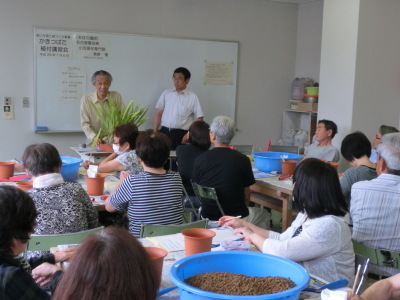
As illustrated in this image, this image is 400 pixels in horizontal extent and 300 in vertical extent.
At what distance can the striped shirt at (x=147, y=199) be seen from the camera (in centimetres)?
281

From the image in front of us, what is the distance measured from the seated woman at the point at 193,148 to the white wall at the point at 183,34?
8.71ft

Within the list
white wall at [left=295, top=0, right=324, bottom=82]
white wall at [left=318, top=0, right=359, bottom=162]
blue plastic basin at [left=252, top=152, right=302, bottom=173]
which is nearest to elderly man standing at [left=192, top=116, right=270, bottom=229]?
blue plastic basin at [left=252, top=152, right=302, bottom=173]

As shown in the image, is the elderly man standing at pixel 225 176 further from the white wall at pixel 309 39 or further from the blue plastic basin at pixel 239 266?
the white wall at pixel 309 39

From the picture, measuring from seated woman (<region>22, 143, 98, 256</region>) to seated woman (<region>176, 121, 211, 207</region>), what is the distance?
1.49 metres

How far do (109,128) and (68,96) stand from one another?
4.92ft

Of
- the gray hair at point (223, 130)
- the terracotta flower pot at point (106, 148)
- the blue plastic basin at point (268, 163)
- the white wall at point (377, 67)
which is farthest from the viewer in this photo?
the white wall at point (377, 67)

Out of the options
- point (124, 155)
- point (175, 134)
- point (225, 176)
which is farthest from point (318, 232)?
point (175, 134)

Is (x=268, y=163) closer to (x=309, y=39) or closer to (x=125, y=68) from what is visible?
(x=125, y=68)

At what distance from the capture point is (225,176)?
140 inches

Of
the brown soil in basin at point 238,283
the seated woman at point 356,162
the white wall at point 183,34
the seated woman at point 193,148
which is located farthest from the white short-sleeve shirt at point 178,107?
the brown soil in basin at point 238,283

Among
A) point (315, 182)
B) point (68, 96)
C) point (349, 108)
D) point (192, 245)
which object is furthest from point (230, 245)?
point (68, 96)

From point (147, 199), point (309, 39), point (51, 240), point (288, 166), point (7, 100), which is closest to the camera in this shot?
point (51, 240)

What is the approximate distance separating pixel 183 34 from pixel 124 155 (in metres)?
3.48

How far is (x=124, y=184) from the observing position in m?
2.82
